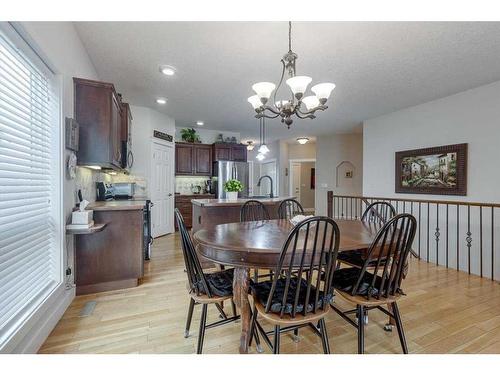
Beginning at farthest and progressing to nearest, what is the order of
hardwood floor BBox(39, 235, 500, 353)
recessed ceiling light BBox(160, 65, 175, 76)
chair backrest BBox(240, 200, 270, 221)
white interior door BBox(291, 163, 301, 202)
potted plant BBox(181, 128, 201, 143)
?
white interior door BBox(291, 163, 301, 202)
potted plant BBox(181, 128, 201, 143)
chair backrest BBox(240, 200, 270, 221)
recessed ceiling light BBox(160, 65, 175, 76)
hardwood floor BBox(39, 235, 500, 353)

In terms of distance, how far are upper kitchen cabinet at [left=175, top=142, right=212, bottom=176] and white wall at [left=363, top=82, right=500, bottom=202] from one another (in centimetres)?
386

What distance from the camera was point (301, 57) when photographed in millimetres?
2861

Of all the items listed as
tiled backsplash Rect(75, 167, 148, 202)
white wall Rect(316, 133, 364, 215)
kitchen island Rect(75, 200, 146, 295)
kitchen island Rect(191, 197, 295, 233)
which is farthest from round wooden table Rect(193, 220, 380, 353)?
white wall Rect(316, 133, 364, 215)

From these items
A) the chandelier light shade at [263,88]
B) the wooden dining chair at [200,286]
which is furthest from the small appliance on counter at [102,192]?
the chandelier light shade at [263,88]

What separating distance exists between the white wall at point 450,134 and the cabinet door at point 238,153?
9.86ft

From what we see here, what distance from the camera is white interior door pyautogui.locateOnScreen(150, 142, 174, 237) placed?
516cm

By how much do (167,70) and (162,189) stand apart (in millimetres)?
2838

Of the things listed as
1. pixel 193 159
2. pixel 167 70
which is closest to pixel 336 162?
pixel 193 159

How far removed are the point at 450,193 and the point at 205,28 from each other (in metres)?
4.46

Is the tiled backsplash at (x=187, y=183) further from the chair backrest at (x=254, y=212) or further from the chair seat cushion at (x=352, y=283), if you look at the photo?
the chair seat cushion at (x=352, y=283)

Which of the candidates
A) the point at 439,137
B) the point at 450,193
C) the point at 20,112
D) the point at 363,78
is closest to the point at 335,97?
the point at 363,78

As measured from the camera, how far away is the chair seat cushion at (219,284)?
1698mm

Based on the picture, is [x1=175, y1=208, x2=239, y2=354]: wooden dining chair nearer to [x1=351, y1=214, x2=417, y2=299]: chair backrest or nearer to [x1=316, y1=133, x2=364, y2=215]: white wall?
[x1=351, y1=214, x2=417, y2=299]: chair backrest

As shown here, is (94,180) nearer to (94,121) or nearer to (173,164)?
(94,121)
